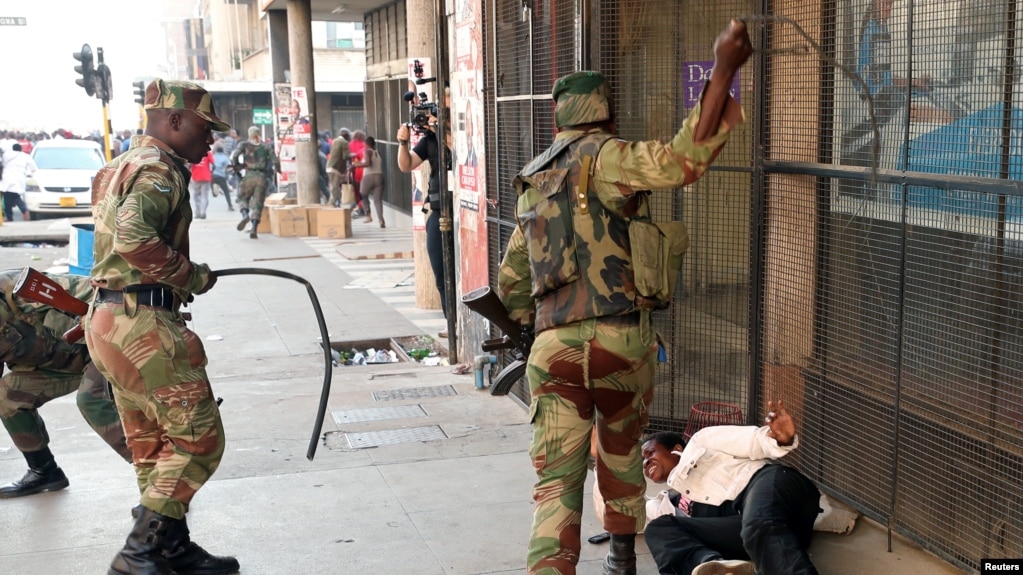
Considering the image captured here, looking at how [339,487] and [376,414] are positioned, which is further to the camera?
[376,414]

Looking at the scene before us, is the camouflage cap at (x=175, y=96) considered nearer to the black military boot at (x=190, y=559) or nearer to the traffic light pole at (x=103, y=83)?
the black military boot at (x=190, y=559)

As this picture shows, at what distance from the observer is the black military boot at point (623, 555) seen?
404cm

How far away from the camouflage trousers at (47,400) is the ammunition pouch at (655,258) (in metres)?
2.92

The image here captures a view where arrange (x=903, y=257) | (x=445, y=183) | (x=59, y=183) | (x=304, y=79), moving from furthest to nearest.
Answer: (x=59, y=183)
(x=304, y=79)
(x=445, y=183)
(x=903, y=257)

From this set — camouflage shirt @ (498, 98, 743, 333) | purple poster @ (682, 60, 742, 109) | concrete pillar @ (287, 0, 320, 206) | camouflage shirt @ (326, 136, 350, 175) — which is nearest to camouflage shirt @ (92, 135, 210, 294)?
camouflage shirt @ (498, 98, 743, 333)

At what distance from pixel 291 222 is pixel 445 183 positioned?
11.0 m

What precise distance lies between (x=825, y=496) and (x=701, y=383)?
53.7 inches

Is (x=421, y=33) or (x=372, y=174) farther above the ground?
(x=421, y=33)

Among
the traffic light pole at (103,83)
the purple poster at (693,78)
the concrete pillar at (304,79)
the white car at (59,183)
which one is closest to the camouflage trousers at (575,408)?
the purple poster at (693,78)

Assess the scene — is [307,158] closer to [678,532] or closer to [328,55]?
[678,532]

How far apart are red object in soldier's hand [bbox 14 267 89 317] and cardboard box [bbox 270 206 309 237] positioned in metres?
13.8

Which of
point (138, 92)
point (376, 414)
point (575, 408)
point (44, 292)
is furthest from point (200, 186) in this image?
point (575, 408)

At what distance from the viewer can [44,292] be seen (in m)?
4.41

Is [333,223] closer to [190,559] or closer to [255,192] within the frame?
[255,192]
